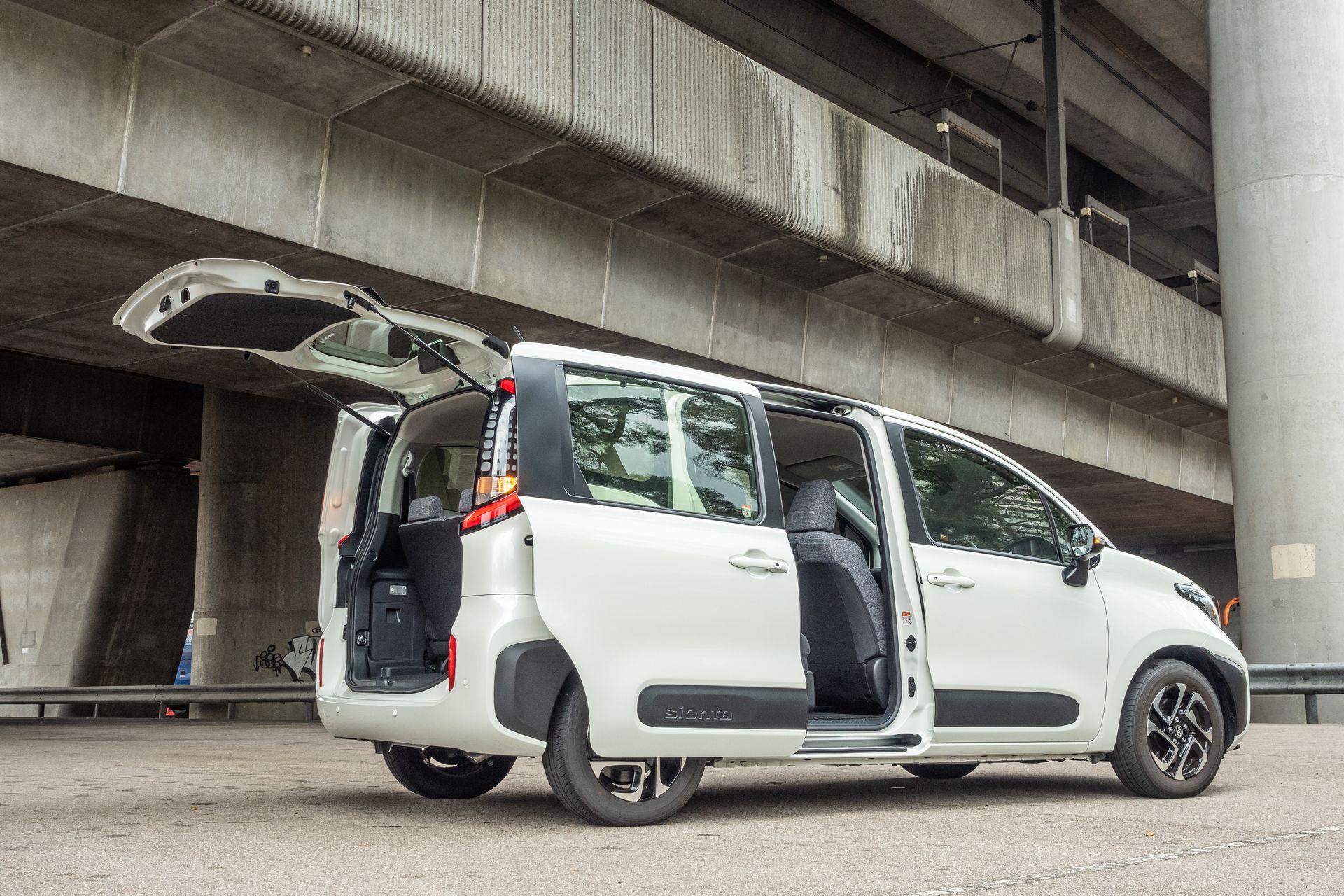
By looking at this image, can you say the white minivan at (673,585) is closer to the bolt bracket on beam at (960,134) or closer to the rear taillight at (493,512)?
the rear taillight at (493,512)

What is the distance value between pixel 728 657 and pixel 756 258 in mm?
9190

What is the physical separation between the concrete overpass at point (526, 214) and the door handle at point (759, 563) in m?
5.42

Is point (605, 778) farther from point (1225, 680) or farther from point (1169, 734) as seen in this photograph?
point (1225, 680)

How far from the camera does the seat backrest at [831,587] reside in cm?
584

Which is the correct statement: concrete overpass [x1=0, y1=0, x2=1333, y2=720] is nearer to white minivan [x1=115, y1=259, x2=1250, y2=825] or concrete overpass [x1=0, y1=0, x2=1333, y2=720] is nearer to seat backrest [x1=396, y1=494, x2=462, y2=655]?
white minivan [x1=115, y1=259, x2=1250, y2=825]

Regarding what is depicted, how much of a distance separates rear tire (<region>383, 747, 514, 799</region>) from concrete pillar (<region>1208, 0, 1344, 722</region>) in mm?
10577

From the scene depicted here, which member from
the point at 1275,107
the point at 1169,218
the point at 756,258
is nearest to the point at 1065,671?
the point at 756,258

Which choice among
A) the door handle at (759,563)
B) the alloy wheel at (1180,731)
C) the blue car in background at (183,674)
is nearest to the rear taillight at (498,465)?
the door handle at (759,563)

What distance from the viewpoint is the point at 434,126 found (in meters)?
10.4

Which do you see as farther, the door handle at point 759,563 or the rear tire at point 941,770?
the rear tire at point 941,770

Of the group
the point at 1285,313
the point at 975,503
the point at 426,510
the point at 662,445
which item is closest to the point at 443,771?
the point at 426,510

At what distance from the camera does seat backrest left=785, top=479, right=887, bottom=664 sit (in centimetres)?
584

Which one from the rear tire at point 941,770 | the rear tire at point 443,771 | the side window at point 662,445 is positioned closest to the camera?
the side window at point 662,445

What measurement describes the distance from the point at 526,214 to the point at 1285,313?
28.0 feet
